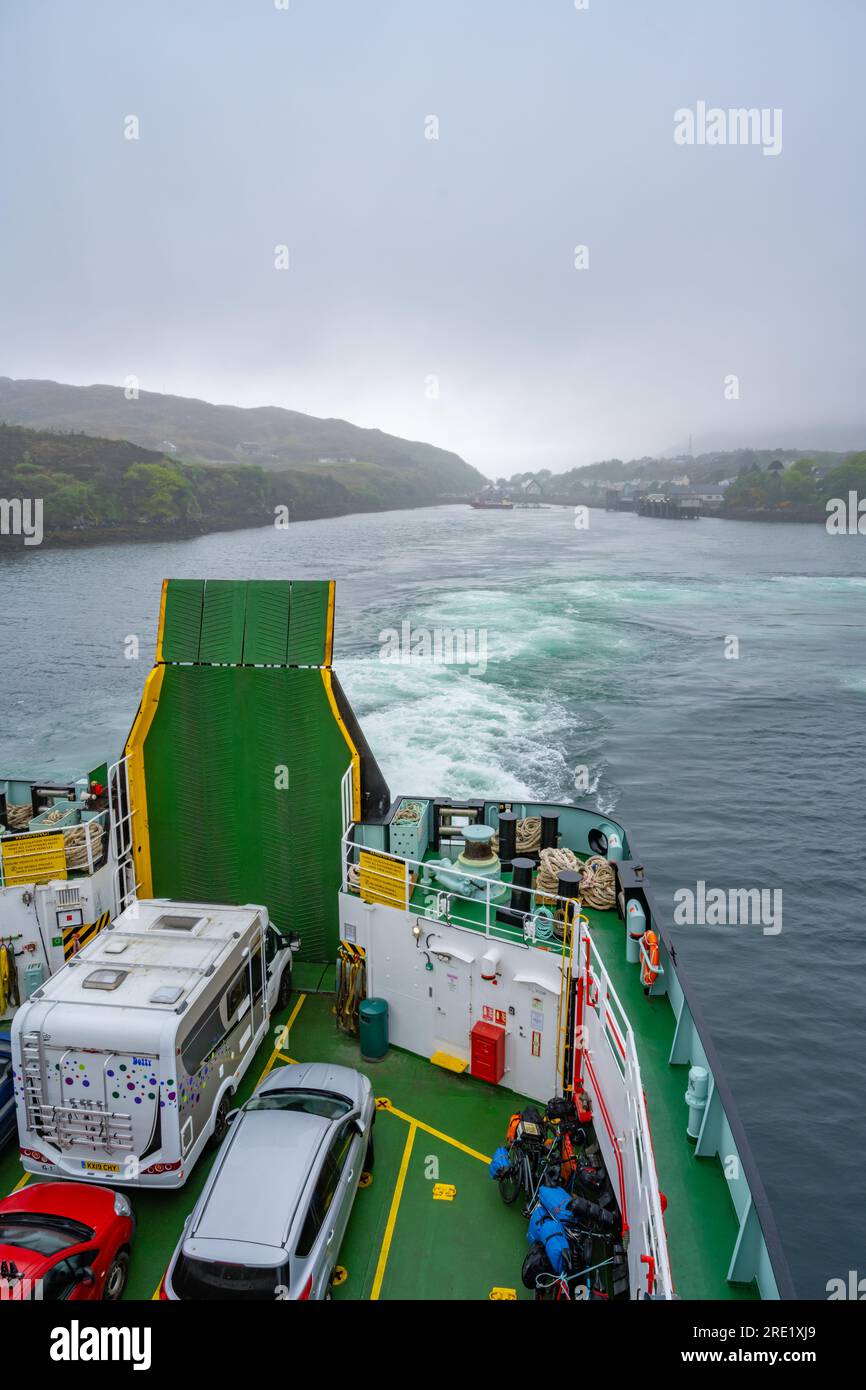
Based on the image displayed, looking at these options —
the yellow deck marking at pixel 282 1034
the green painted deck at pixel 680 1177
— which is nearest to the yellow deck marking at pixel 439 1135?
the yellow deck marking at pixel 282 1034

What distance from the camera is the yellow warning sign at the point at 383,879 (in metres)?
10.6

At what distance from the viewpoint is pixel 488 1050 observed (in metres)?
10.1

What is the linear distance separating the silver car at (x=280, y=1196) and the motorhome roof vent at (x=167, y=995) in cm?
132

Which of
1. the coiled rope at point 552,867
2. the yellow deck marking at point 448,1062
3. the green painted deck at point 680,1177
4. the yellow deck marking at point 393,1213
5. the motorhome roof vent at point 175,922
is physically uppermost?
the coiled rope at point 552,867

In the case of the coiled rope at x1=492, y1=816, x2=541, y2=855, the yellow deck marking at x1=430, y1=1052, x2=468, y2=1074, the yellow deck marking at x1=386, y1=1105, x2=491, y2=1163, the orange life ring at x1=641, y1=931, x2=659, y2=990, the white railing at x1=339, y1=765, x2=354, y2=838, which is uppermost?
the white railing at x1=339, y1=765, x2=354, y2=838

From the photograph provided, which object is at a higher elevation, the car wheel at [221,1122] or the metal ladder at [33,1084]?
the metal ladder at [33,1084]

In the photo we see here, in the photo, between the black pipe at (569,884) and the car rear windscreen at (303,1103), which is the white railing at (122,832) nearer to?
the car rear windscreen at (303,1103)

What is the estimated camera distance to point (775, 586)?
239 feet

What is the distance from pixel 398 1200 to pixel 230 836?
216 inches

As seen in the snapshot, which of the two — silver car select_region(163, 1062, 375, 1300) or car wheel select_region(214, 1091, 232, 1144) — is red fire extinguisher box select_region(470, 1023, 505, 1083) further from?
car wheel select_region(214, 1091, 232, 1144)

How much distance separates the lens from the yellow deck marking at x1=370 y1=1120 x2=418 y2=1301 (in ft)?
25.8

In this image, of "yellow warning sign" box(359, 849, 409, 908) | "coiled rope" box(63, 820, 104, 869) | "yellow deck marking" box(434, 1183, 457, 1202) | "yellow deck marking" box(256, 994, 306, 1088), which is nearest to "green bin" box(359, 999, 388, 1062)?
"yellow deck marking" box(256, 994, 306, 1088)

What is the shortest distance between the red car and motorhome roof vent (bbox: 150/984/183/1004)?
1.76 m

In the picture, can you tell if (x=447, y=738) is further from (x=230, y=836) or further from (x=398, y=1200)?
(x=398, y=1200)
